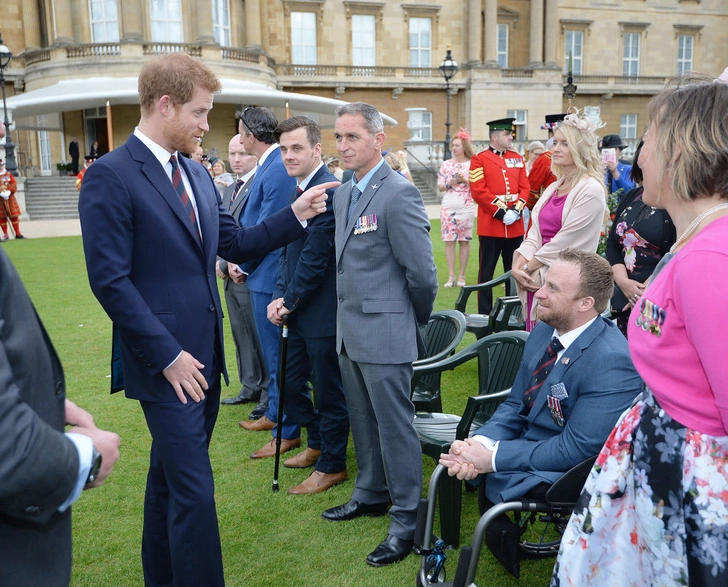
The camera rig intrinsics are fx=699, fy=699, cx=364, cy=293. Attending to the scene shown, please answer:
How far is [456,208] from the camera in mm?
10664

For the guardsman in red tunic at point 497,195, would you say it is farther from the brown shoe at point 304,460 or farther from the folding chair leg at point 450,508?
the folding chair leg at point 450,508

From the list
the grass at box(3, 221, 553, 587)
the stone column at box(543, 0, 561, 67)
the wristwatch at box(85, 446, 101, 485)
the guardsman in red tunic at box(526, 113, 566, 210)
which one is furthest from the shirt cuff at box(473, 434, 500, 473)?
the stone column at box(543, 0, 561, 67)

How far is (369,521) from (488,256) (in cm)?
531

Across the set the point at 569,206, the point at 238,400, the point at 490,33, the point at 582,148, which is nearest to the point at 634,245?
the point at 569,206

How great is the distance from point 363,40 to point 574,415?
117ft

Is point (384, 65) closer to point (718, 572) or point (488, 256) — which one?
point (488, 256)

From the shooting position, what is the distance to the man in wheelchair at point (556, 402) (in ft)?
9.32

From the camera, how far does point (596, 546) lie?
2.08 metres

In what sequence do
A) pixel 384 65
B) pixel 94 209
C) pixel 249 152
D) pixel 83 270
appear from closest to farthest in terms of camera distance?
pixel 94 209 < pixel 249 152 < pixel 83 270 < pixel 384 65

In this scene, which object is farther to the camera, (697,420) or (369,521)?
(369,521)

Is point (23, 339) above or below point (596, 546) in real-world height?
above

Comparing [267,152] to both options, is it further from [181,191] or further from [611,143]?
[611,143]

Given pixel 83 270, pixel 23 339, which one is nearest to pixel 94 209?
pixel 23 339

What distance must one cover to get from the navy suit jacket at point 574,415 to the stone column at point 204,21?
3033 centimetres
